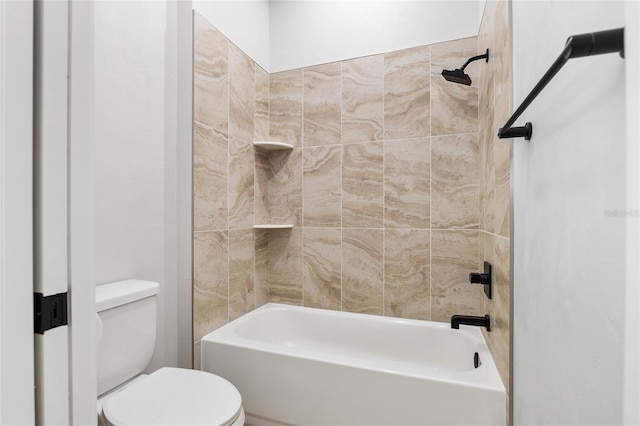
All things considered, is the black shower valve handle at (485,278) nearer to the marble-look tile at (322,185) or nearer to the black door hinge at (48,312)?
the marble-look tile at (322,185)

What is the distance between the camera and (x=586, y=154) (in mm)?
550

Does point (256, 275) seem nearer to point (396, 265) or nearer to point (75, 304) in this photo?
point (396, 265)

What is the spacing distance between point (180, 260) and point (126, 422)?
75 centimetres

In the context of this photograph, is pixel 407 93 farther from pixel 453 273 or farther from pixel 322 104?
pixel 453 273

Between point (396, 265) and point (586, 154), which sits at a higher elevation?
point (586, 154)

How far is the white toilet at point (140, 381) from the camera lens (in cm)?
105

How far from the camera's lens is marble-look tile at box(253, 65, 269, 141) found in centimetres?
214

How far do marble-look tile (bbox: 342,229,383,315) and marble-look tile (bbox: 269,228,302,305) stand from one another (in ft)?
1.07

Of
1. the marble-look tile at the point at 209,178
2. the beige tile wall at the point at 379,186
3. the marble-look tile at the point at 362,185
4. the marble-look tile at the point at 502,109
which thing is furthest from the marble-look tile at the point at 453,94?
the marble-look tile at the point at 209,178

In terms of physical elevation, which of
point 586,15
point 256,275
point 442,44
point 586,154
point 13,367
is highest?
point 442,44

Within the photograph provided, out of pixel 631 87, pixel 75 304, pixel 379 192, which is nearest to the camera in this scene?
pixel 631 87

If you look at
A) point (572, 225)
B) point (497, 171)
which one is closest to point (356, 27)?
point (497, 171)

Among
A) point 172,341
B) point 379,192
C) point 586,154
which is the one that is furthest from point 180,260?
point 586,154

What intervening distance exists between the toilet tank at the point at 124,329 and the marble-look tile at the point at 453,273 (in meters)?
1.49
